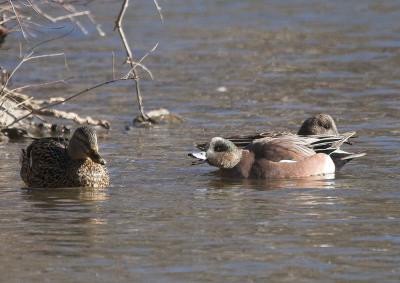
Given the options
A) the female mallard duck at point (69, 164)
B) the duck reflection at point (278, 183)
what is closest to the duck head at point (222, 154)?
the duck reflection at point (278, 183)

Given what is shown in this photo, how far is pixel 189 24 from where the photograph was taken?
24094 millimetres

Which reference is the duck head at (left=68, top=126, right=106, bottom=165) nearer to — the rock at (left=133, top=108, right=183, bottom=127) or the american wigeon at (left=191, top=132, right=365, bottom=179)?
the american wigeon at (left=191, top=132, right=365, bottom=179)

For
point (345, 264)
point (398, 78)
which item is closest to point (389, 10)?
point (398, 78)

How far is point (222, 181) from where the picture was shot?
11.8 meters

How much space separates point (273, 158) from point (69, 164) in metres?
1.89

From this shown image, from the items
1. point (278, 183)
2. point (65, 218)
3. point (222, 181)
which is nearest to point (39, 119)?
point (222, 181)

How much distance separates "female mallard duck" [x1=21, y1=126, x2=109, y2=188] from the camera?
444 inches

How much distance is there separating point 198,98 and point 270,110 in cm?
147

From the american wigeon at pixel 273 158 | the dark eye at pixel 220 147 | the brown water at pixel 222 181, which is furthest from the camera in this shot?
the dark eye at pixel 220 147

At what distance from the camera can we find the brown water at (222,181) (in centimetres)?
805

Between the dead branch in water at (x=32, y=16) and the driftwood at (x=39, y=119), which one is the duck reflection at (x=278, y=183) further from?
the driftwood at (x=39, y=119)

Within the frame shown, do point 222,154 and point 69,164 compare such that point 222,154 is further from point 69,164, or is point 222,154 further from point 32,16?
point 32,16

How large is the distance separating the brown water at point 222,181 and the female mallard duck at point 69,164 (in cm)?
18

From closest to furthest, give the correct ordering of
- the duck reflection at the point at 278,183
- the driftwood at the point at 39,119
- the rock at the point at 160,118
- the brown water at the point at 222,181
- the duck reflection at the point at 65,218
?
the brown water at the point at 222,181, the duck reflection at the point at 65,218, the duck reflection at the point at 278,183, the driftwood at the point at 39,119, the rock at the point at 160,118
